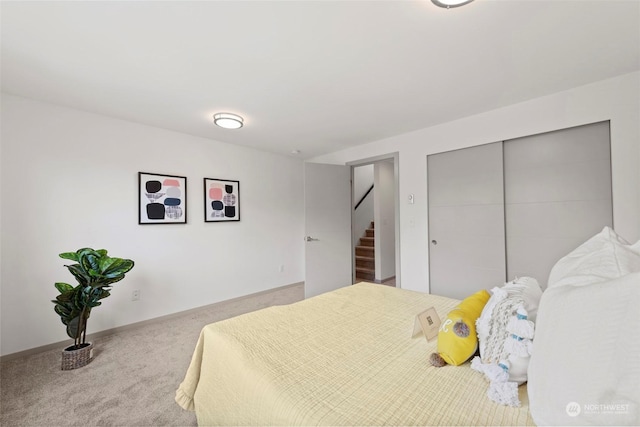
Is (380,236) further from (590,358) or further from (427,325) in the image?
(590,358)

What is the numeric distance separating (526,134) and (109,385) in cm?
423

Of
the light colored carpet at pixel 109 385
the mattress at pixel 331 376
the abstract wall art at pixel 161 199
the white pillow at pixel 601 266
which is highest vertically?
the abstract wall art at pixel 161 199

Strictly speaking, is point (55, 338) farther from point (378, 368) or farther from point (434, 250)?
point (434, 250)

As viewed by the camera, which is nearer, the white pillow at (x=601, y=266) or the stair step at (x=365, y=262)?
the white pillow at (x=601, y=266)

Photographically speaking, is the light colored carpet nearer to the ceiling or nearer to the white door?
the white door

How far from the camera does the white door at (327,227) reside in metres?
3.86

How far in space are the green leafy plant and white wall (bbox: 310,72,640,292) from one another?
3.26 metres

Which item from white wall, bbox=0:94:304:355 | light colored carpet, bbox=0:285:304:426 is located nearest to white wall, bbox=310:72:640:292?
white wall, bbox=0:94:304:355

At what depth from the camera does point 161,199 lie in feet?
10.3

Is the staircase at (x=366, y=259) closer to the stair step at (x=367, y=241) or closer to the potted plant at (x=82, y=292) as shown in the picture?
the stair step at (x=367, y=241)

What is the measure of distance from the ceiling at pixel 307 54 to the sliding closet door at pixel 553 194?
505 millimetres

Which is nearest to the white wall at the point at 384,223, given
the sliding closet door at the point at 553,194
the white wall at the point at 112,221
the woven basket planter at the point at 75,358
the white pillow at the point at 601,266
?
the white wall at the point at 112,221

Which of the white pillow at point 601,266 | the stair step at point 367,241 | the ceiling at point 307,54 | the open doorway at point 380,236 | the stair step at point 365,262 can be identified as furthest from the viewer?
the stair step at point 367,241

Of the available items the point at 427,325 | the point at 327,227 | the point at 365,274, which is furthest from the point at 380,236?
the point at 427,325
